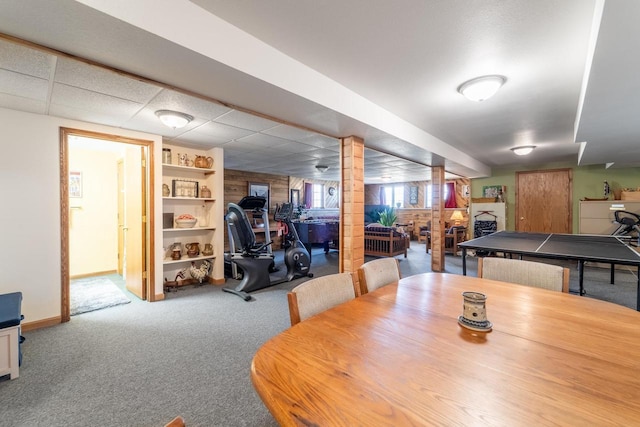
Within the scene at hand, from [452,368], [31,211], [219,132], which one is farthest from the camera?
[219,132]

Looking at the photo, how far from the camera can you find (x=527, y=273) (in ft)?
6.10

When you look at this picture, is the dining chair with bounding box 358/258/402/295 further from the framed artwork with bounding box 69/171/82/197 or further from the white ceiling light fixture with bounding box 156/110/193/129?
the framed artwork with bounding box 69/171/82/197

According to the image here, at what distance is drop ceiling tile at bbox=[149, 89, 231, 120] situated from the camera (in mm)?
2430

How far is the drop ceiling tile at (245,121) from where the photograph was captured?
9.73ft

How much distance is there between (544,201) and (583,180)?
0.89 m

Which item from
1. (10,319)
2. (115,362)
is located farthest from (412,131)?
(10,319)

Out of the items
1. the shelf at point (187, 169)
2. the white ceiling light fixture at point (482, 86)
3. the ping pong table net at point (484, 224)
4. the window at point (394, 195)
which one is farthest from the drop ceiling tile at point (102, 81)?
the window at point (394, 195)

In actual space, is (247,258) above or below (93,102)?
below

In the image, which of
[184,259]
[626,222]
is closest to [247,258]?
[184,259]

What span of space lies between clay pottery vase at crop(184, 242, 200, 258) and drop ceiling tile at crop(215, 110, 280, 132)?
2.25m

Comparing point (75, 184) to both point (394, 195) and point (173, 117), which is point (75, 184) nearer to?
point (173, 117)

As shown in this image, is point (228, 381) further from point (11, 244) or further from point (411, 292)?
point (11, 244)

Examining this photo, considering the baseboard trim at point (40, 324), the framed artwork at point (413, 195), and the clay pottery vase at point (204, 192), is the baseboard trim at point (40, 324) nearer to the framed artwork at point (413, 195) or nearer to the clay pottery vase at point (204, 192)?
the clay pottery vase at point (204, 192)

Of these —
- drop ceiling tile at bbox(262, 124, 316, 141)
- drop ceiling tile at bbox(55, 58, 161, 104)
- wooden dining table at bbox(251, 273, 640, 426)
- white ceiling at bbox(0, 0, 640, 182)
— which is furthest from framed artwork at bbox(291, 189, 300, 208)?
wooden dining table at bbox(251, 273, 640, 426)
